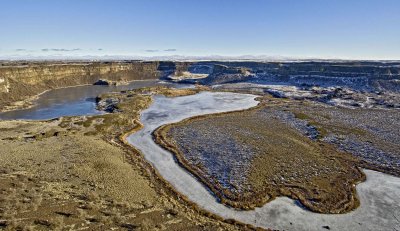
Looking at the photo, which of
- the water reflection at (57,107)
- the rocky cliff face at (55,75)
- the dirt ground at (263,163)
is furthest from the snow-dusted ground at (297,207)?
the rocky cliff face at (55,75)

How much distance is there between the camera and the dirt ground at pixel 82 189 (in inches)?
864

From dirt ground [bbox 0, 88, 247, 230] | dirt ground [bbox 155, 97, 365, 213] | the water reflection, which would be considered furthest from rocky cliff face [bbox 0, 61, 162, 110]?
dirt ground [bbox 155, 97, 365, 213]

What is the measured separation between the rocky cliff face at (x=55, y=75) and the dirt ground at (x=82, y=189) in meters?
36.1

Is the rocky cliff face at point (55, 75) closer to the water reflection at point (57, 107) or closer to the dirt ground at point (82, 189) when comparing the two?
the water reflection at point (57, 107)

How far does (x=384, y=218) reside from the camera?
78.2ft

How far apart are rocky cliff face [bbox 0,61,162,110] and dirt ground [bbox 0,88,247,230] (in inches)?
1420

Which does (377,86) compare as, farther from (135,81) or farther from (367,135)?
(135,81)

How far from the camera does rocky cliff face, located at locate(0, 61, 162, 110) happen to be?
81.2 metres

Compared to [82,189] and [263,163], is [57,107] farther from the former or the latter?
[263,163]

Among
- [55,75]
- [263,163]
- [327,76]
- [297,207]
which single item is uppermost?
[327,76]

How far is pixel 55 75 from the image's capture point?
4304 inches

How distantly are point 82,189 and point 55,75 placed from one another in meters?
93.3

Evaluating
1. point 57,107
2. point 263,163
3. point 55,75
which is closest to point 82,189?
point 263,163

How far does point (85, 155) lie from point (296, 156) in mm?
22940
